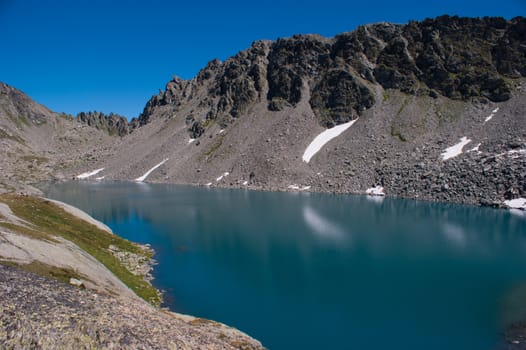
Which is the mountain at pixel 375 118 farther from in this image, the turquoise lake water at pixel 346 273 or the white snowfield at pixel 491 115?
the turquoise lake water at pixel 346 273

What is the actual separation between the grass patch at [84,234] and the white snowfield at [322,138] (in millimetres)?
84373

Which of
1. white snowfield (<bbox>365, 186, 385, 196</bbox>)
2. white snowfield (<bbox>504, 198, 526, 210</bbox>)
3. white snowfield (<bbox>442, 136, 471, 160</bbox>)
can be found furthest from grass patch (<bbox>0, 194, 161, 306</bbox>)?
white snowfield (<bbox>442, 136, 471, 160</bbox>)

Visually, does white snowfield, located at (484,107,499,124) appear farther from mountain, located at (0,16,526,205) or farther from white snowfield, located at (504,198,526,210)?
white snowfield, located at (504,198,526,210)

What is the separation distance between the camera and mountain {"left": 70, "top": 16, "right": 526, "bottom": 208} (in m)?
87.8

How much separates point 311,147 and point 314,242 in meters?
81.7

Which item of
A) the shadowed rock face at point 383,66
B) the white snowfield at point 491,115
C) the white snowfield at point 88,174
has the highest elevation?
the shadowed rock face at point 383,66

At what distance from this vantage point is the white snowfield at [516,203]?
224 feet

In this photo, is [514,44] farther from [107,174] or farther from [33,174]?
[33,174]

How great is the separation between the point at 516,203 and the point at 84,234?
80300mm

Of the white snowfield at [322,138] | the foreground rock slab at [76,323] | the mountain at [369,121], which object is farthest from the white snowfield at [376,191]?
the foreground rock slab at [76,323]

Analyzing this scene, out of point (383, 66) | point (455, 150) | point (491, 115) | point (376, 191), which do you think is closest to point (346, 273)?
point (376, 191)

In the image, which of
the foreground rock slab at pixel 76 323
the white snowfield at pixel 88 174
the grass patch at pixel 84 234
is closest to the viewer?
the foreground rock slab at pixel 76 323

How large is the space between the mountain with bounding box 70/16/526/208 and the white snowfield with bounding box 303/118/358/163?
206 centimetres

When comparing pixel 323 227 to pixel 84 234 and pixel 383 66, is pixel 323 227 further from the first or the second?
pixel 383 66
